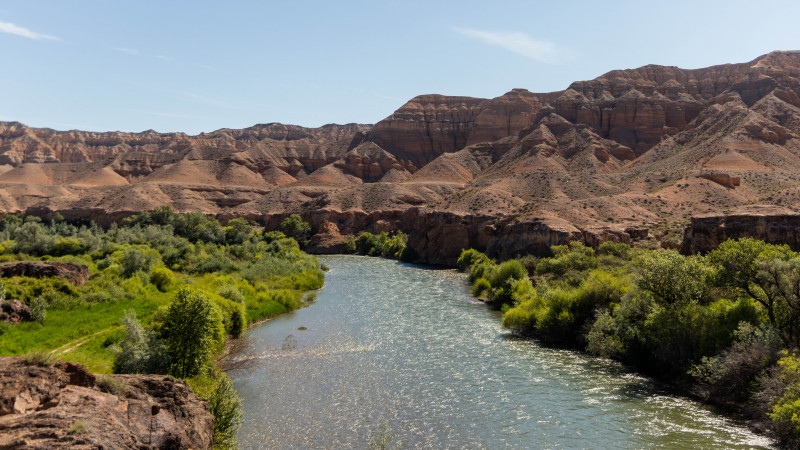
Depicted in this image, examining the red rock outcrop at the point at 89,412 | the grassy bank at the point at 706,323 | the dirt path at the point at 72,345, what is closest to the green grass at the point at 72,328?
the dirt path at the point at 72,345

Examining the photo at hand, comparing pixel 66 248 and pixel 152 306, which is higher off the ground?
pixel 66 248

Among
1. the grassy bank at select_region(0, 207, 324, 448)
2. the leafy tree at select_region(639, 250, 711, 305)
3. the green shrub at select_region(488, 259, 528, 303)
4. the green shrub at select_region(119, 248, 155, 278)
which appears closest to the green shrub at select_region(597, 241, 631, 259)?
the green shrub at select_region(488, 259, 528, 303)

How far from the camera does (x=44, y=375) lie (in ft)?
41.3

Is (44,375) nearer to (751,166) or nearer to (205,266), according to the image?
(205,266)

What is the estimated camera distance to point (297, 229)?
330 ft

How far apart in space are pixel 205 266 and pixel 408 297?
23.2 m

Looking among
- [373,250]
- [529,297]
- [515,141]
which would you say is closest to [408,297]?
[529,297]

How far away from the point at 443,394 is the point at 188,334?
12.4m

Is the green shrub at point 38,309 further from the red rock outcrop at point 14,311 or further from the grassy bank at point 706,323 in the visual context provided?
the grassy bank at point 706,323

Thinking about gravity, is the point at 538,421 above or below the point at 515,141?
below

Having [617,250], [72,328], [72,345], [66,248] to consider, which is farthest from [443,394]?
[66,248]

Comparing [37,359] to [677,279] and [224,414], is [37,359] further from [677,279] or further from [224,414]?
[677,279]

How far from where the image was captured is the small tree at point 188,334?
22.5m

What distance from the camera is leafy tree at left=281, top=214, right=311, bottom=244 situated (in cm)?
10000
